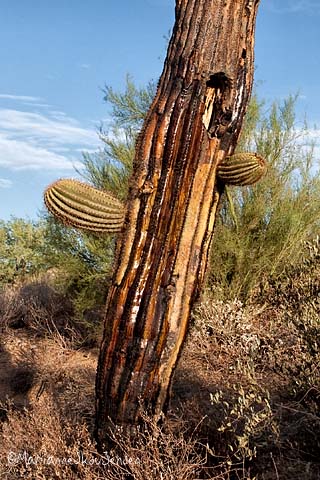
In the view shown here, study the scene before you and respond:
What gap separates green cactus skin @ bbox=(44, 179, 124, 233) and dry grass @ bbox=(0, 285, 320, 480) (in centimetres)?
138

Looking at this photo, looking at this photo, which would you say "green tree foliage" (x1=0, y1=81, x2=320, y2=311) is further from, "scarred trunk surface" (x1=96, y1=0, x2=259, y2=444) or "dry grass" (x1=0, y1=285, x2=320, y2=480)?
"scarred trunk surface" (x1=96, y1=0, x2=259, y2=444)

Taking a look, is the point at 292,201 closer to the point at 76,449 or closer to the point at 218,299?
the point at 218,299

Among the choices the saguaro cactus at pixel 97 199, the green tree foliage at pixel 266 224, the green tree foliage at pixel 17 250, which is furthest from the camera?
the green tree foliage at pixel 17 250

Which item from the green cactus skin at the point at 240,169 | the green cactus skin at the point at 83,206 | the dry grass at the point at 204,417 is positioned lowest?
the dry grass at the point at 204,417

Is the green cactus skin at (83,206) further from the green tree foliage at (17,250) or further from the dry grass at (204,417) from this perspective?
the green tree foliage at (17,250)

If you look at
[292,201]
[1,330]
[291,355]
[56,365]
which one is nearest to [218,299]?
[292,201]

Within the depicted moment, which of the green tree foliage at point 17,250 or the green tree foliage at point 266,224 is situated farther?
the green tree foliage at point 17,250

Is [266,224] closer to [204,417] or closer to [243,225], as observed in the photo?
[243,225]

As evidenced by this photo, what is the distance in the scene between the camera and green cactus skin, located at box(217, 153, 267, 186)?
13.8 ft

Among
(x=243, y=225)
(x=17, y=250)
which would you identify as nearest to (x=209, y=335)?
(x=243, y=225)

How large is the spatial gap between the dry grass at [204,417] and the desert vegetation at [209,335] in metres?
0.02

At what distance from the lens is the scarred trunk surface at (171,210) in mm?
4121

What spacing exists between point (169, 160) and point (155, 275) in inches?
30.1

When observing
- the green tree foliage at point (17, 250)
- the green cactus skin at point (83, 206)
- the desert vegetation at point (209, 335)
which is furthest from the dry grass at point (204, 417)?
the green tree foliage at point (17, 250)
